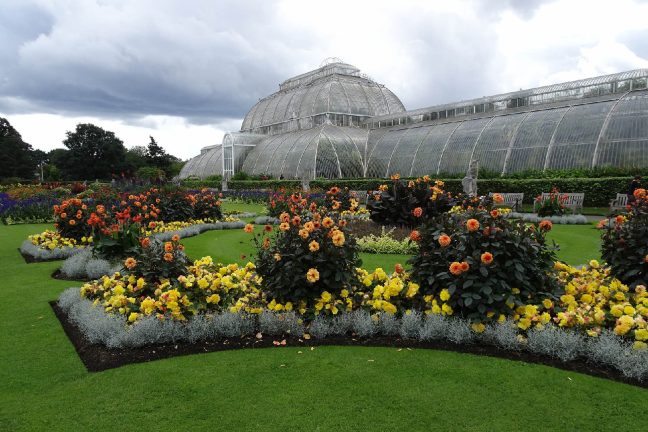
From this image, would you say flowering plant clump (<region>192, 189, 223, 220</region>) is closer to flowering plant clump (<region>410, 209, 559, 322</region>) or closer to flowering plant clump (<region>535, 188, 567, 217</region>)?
flowering plant clump (<region>535, 188, 567, 217</region>)

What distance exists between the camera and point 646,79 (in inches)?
1003

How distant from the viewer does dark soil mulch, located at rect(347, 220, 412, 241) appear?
38.7 feet

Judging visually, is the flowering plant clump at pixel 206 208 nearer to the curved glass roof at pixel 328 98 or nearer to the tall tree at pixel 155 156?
the curved glass roof at pixel 328 98

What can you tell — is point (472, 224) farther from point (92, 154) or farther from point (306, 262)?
point (92, 154)

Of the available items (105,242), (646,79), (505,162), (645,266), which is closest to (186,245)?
(105,242)

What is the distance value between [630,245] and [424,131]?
30735mm

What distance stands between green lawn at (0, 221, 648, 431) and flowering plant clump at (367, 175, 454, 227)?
8.20 metres

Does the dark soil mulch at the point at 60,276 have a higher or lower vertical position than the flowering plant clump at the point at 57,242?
lower

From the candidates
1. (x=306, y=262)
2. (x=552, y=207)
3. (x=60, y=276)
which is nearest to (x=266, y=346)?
(x=306, y=262)

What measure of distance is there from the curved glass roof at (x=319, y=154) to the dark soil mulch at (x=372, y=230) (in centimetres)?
2183

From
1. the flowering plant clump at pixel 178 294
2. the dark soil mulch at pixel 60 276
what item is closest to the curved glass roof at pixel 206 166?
the dark soil mulch at pixel 60 276

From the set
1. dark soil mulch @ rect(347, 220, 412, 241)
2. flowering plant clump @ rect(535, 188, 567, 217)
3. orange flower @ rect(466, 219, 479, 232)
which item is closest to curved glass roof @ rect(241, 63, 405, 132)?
flowering plant clump @ rect(535, 188, 567, 217)

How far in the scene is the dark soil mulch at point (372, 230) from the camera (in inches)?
465

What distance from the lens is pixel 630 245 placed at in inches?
225
